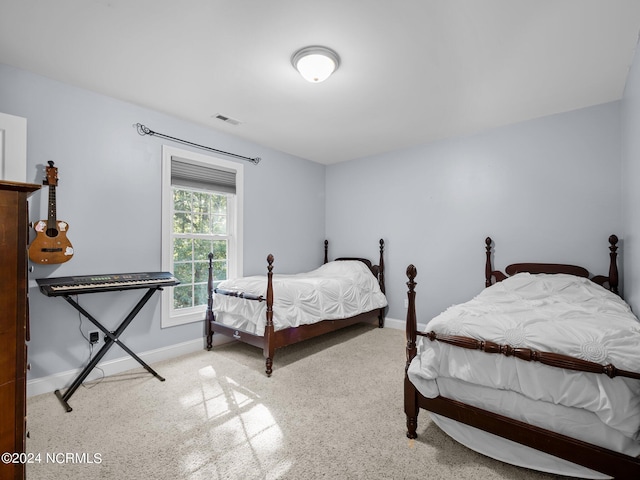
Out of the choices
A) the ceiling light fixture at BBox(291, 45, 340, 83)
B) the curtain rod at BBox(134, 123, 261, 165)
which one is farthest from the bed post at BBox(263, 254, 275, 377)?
the curtain rod at BBox(134, 123, 261, 165)

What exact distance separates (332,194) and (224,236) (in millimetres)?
2057

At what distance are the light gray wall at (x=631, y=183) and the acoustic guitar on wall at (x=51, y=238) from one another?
4.18m

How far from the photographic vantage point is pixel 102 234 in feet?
9.09

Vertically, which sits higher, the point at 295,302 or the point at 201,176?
the point at 201,176

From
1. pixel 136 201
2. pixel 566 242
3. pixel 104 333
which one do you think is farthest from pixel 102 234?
pixel 566 242

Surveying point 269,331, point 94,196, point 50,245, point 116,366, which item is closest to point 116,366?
point 116,366

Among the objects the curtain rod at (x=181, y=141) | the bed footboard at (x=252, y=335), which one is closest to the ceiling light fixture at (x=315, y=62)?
the bed footboard at (x=252, y=335)

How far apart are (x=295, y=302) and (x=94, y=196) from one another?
203 centimetres

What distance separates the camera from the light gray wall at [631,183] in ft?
7.06

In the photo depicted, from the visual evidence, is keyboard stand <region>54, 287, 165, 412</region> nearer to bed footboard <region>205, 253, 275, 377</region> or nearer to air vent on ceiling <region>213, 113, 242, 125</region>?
bed footboard <region>205, 253, 275, 377</region>

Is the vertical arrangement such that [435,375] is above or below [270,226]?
below

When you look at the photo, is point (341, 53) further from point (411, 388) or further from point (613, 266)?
point (613, 266)

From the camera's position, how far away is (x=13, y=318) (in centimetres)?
112

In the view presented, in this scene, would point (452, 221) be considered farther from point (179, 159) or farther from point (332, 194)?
point (179, 159)
